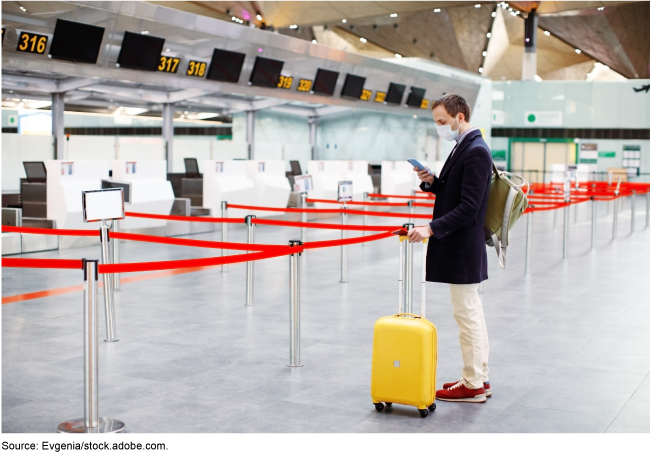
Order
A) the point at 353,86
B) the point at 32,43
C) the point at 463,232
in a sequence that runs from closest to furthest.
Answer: the point at 463,232 → the point at 32,43 → the point at 353,86

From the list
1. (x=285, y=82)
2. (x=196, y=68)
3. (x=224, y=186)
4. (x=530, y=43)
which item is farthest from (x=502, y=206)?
(x=530, y=43)

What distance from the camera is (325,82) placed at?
21.4 metres

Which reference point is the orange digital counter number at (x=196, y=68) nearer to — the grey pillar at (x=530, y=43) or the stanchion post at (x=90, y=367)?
the stanchion post at (x=90, y=367)

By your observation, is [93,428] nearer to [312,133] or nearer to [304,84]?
[304,84]

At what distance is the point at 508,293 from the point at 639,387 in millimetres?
3856

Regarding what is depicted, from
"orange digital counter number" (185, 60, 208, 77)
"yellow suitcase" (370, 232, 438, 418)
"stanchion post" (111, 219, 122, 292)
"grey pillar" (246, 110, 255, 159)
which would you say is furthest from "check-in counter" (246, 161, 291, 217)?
"yellow suitcase" (370, 232, 438, 418)

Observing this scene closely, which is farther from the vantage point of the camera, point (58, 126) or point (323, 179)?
point (323, 179)

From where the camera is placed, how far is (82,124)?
63.1ft

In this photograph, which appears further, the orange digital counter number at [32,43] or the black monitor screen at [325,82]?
the black monitor screen at [325,82]

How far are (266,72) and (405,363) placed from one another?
15169 millimetres

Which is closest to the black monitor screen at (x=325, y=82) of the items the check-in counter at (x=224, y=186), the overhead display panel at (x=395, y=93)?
the overhead display panel at (x=395, y=93)

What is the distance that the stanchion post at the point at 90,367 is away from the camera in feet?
13.6

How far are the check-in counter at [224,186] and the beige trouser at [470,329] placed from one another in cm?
1073

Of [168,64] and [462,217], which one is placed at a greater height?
[168,64]
